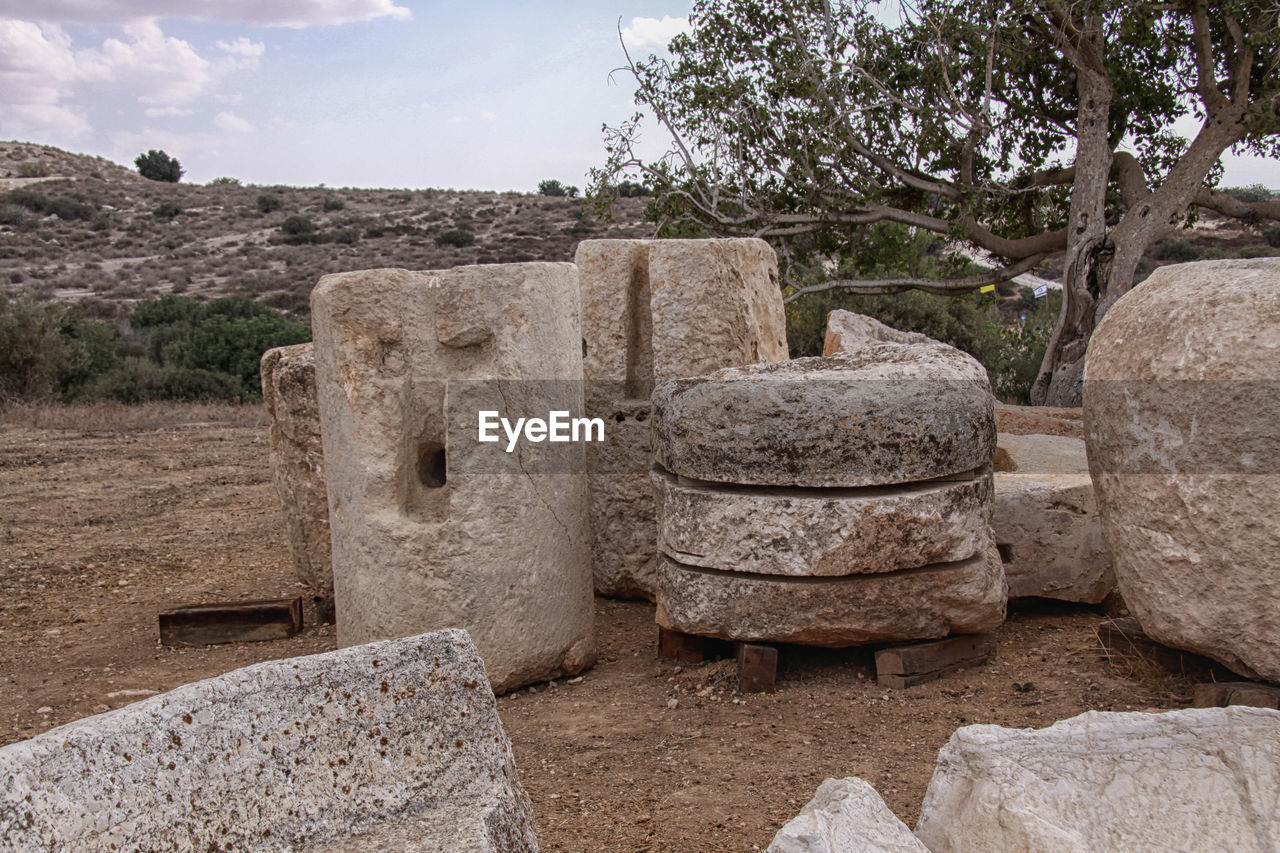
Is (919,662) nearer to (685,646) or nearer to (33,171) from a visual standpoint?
(685,646)

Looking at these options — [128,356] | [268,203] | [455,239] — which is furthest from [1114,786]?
[268,203]

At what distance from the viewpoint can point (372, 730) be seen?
2.20 meters

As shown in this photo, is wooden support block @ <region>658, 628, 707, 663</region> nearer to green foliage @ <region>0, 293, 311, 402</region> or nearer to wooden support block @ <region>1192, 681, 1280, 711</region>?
wooden support block @ <region>1192, 681, 1280, 711</region>

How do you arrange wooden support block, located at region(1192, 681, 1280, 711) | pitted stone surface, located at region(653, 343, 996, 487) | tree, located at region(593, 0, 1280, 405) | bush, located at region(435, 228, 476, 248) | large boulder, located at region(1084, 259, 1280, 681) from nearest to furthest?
large boulder, located at region(1084, 259, 1280, 681), wooden support block, located at region(1192, 681, 1280, 711), pitted stone surface, located at region(653, 343, 996, 487), tree, located at region(593, 0, 1280, 405), bush, located at region(435, 228, 476, 248)

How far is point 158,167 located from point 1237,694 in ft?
136

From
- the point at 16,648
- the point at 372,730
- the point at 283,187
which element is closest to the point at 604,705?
the point at 372,730

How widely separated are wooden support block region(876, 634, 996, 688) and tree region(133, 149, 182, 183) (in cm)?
3961

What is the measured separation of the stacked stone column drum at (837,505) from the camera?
11.9 ft

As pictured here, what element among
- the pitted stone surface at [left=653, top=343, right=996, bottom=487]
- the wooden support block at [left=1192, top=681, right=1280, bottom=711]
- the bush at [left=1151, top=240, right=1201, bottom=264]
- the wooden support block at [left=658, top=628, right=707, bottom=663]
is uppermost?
the bush at [left=1151, top=240, right=1201, bottom=264]

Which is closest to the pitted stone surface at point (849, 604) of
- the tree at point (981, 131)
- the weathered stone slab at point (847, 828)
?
the weathered stone slab at point (847, 828)

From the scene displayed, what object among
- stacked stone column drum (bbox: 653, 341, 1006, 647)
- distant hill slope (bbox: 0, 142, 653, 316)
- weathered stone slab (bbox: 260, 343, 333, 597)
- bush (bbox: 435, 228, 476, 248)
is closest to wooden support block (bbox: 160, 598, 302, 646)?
weathered stone slab (bbox: 260, 343, 333, 597)

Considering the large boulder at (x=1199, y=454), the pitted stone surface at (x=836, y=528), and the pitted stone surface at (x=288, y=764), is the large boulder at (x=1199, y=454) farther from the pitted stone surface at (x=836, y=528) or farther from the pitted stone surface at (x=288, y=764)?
the pitted stone surface at (x=288, y=764)

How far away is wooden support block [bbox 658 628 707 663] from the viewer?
13.8 ft

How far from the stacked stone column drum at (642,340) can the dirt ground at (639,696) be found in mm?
387
